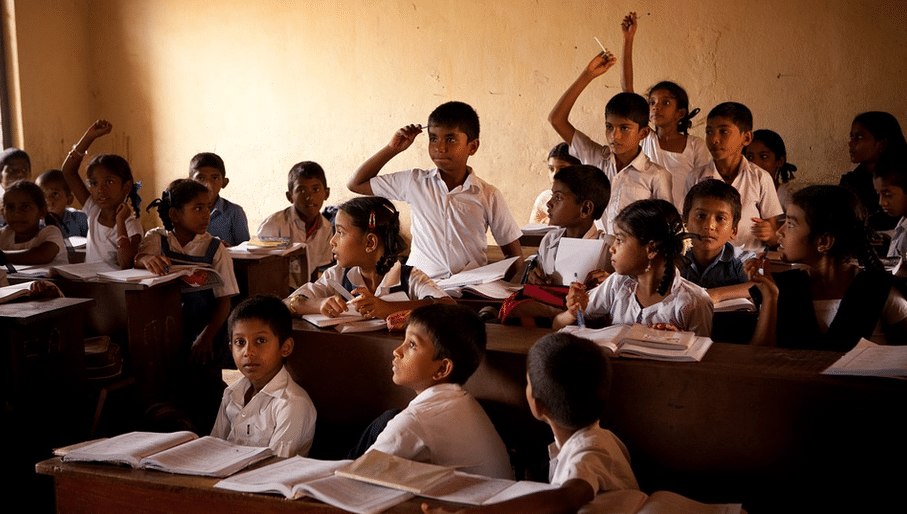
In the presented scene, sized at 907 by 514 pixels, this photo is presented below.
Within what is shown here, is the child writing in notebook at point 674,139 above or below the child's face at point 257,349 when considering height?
above

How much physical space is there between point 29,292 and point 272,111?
4.37 meters

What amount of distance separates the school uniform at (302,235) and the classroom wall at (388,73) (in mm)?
2257

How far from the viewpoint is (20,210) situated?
398 centimetres

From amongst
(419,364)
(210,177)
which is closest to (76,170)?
(210,177)

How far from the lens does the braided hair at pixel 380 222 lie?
2875mm

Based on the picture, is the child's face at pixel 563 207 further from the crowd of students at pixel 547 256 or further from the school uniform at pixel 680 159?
the school uniform at pixel 680 159

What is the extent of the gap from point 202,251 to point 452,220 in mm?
1023

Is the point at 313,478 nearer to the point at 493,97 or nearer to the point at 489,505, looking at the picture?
the point at 489,505

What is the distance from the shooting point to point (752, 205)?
3.88 m

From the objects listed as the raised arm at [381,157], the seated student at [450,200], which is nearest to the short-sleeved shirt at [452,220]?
the seated student at [450,200]

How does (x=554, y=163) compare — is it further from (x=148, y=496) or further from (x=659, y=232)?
(x=148, y=496)

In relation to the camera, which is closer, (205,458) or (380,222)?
(205,458)

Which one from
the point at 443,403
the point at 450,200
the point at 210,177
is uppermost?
the point at 210,177

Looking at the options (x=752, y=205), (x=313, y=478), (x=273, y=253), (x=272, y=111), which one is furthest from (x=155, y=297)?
(x=272, y=111)
